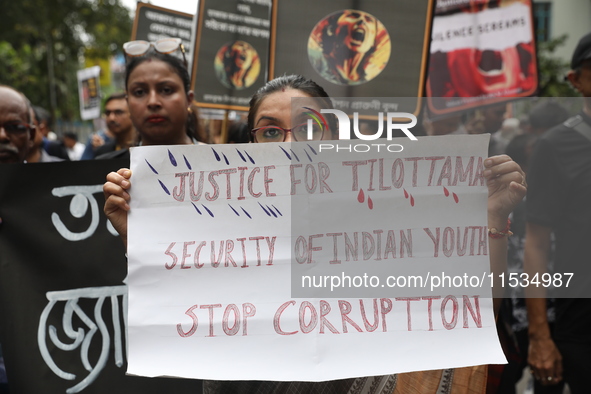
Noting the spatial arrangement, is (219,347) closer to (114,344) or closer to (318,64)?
(114,344)

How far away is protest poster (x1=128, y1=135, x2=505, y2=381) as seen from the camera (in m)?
1.88

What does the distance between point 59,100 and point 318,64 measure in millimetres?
29485

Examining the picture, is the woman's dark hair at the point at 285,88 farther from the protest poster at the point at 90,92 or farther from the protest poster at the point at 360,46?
the protest poster at the point at 90,92

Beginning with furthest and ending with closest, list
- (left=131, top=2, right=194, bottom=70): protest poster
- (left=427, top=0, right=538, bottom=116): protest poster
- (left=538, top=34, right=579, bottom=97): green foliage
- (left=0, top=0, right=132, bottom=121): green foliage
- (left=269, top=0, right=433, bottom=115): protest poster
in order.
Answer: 1. (left=0, top=0, right=132, bottom=121): green foliage
2. (left=538, top=34, right=579, bottom=97): green foliage
3. (left=131, top=2, right=194, bottom=70): protest poster
4. (left=427, top=0, right=538, bottom=116): protest poster
5. (left=269, top=0, right=433, bottom=115): protest poster

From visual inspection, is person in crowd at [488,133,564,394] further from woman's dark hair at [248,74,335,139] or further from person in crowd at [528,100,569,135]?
woman's dark hair at [248,74,335,139]

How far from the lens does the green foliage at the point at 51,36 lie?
23641mm

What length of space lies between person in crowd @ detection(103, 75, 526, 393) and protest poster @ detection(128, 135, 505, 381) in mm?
42

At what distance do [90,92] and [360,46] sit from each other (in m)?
7.26

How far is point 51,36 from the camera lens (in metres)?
24.9

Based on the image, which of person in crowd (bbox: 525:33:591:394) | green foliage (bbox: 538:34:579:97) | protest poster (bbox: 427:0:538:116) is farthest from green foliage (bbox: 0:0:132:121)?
person in crowd (bbox: 525:33:591:394)

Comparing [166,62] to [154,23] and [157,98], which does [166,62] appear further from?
[154,23]

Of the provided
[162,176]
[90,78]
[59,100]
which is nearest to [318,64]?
[162,176]

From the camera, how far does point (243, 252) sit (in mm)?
1964

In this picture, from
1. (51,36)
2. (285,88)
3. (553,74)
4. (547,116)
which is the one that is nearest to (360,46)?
(285,88)
